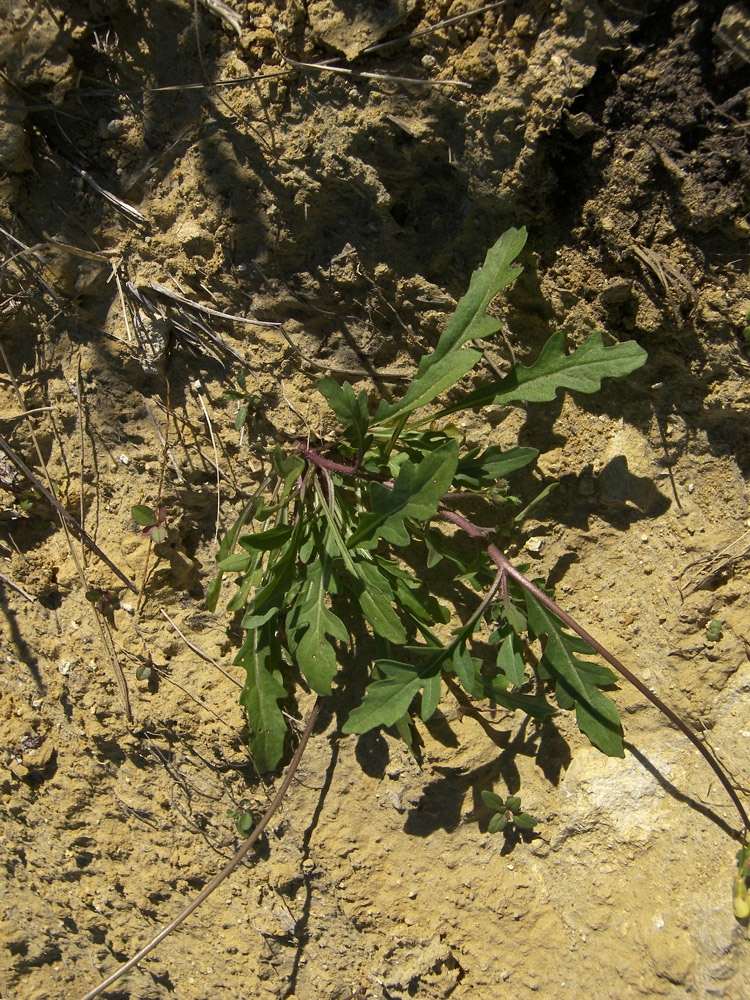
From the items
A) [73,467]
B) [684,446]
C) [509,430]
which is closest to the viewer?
[684,446]

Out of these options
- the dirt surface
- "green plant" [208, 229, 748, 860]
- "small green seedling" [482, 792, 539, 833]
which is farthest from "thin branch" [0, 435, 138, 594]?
"small green seedling" [482, 792, 539, 833]

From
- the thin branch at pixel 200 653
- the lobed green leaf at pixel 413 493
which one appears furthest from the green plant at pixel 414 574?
the thin branch at pixel 200 653

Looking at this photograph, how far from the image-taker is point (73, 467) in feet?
7.93

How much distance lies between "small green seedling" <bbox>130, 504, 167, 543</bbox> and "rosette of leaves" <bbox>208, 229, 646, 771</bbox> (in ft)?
0.84

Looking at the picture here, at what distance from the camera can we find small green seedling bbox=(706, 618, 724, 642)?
2055mm

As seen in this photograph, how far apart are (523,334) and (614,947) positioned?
2056 millimetres

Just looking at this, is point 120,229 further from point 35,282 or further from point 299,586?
point 299,586

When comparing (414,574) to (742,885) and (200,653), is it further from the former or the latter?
(742,885)

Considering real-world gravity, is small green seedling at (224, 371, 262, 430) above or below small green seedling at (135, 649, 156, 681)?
above

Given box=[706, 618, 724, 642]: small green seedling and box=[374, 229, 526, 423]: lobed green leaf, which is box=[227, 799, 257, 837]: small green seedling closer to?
box=[374, 229, 526, 423]: lobed green leaf

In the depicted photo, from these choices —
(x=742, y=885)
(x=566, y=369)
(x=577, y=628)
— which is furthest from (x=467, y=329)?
(x=742, y=885)

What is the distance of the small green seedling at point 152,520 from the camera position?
2291 millimetres

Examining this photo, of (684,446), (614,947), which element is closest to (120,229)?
(684,446)

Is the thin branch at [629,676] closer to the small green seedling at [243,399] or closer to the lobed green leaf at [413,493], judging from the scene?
the lobed green leaf at [413,493]
